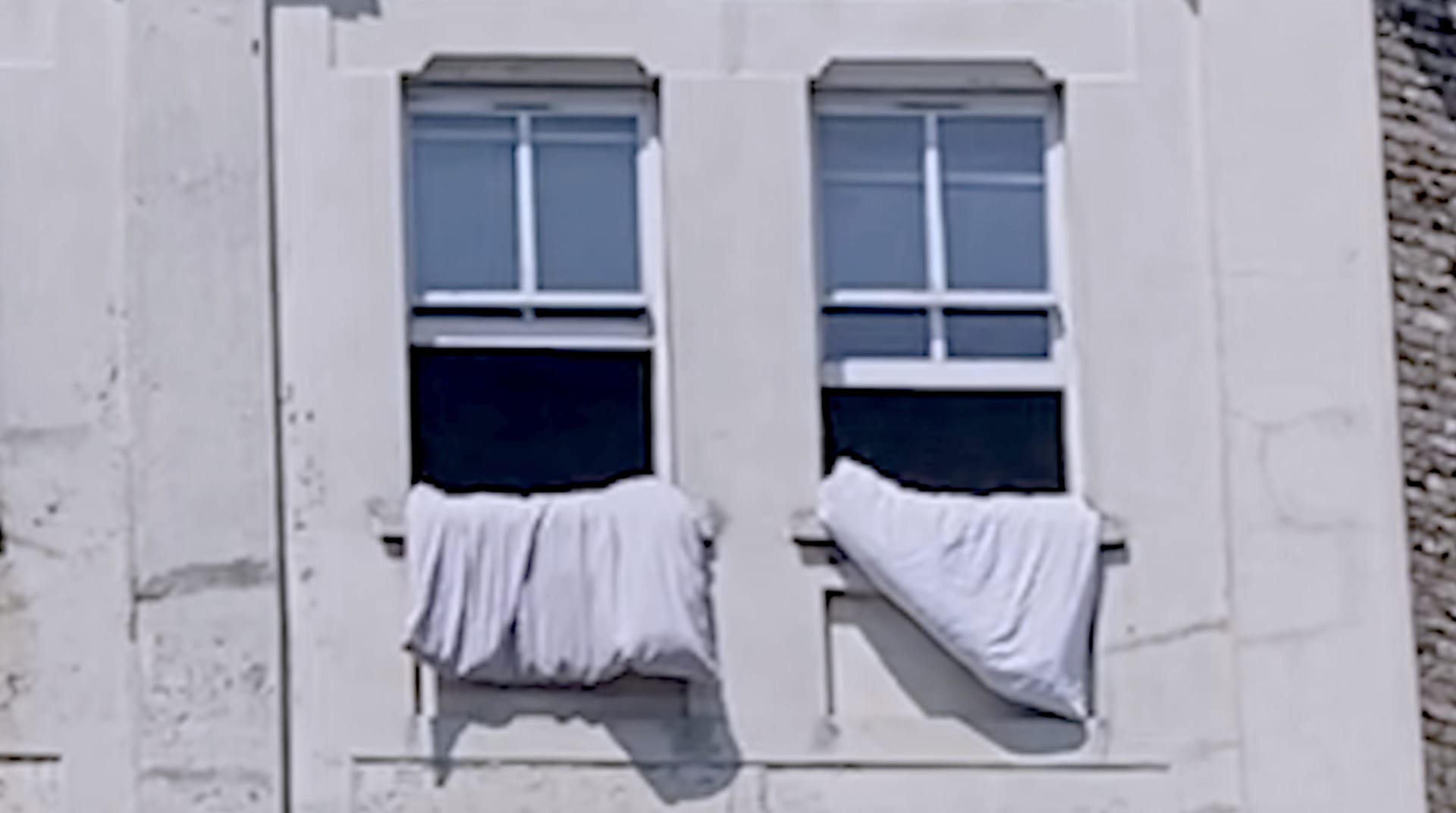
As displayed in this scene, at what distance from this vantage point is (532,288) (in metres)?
16.0

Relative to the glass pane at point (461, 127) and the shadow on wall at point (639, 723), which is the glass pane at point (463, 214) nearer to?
the glass pane at point (461, 127)

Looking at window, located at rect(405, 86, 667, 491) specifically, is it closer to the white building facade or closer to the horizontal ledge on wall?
the white building facade

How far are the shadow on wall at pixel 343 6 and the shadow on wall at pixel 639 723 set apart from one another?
2563mm

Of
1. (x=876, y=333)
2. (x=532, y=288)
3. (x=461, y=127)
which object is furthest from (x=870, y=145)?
(x=461, y=127)

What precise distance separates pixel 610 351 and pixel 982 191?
5.16ft

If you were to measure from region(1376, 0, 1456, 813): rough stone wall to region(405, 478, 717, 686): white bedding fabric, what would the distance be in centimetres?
285

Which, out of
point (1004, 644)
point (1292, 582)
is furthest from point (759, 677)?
point (1292, 582)

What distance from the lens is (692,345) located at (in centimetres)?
1587

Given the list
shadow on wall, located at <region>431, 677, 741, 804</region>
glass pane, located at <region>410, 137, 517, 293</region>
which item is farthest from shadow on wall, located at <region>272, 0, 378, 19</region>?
shadow on wall, located at <region>431, 677, 741, 804</region>

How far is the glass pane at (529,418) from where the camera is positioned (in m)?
15.8

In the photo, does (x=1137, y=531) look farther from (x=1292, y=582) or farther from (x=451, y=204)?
(x=451, y=204)

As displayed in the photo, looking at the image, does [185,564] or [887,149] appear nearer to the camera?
[185,564]

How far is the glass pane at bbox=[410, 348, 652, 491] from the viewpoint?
Answer: 15781 mm

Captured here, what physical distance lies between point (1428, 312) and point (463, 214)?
12.4 feet
